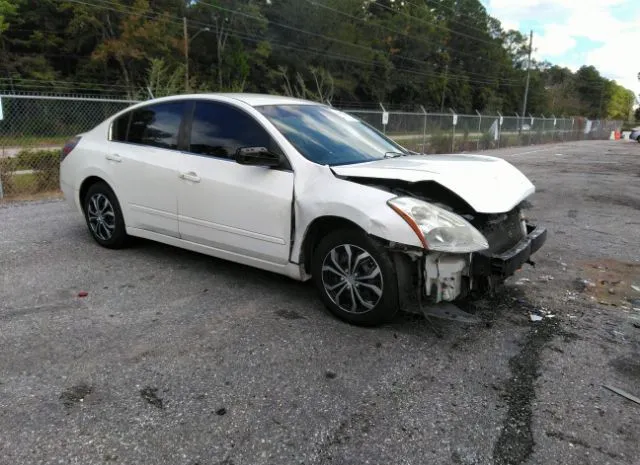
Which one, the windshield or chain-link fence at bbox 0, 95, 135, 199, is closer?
the windshield

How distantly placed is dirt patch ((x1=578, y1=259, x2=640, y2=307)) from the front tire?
2.16 m

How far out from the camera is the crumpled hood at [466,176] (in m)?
3.66

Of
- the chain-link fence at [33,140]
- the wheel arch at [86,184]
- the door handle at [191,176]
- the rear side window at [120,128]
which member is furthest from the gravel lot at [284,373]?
the chain-link fence at [33,140]

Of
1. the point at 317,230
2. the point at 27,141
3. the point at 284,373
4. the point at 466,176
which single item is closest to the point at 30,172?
the point at 27,141

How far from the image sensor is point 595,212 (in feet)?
28.9

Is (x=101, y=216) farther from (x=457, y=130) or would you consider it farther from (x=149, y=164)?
(x=457, y=130)

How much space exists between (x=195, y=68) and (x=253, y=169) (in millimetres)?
49510

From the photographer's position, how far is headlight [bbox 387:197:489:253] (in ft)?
11.1

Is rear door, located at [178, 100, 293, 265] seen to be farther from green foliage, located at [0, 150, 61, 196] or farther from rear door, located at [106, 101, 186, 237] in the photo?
green foliage, located at [0, 150, 61, 196]

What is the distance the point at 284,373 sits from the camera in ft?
10.4

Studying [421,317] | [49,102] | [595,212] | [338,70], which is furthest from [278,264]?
[338,70]

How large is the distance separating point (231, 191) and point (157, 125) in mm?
1322

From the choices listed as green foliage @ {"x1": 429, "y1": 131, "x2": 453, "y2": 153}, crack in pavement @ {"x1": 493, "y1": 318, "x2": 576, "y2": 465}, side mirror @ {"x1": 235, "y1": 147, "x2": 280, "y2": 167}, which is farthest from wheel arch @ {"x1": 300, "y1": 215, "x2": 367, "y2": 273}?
green foliage @ {"x1": 429, "y1": 131, "x2": 453, "y2": 153}

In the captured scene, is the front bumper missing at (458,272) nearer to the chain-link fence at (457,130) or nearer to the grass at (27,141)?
the chain-link fence at (457,130)
